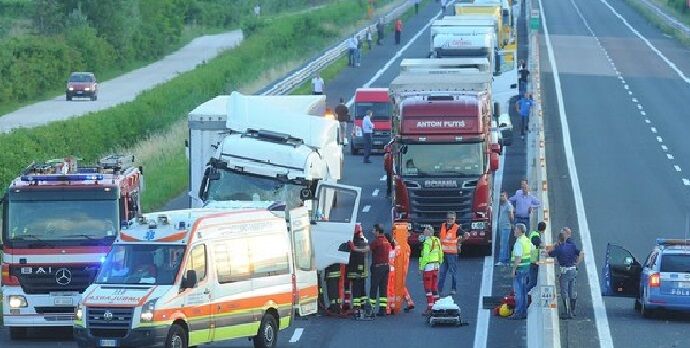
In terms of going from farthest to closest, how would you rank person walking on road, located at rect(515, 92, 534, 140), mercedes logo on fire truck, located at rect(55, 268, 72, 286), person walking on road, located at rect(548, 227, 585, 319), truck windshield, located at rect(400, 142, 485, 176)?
1. person walking on road, located at rect(515, 92, 534, 140)
2. truck windshield, located at rect(400, 142, 485, 176)
3. person walking on road, located at rect(548, 227, 585, 319)
4. mercedes logo on fire truck, located at rect(55, 268, 72, 286)

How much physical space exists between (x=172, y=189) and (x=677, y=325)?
21.4 metres

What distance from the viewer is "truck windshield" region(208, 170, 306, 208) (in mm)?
33500

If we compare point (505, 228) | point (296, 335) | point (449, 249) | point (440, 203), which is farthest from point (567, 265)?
point (440, 203)

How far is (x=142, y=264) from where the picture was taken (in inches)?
976

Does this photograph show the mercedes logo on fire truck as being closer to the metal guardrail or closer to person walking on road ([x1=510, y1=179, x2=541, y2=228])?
person walking on road ([x1=510, y1=179, x2=541, y2=228])

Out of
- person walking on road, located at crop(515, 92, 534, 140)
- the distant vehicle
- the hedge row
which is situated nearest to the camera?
the hedge row

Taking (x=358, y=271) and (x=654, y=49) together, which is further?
(x=654, y=49)

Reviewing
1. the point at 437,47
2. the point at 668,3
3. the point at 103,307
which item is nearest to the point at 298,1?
the point at 668,3

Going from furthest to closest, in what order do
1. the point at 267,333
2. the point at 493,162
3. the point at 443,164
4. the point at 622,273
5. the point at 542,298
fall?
the point at 493,162
the point at 443,164
the point at 622,273
the point at 267,333
the point at 542,298

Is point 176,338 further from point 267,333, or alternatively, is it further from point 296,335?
point 296,335

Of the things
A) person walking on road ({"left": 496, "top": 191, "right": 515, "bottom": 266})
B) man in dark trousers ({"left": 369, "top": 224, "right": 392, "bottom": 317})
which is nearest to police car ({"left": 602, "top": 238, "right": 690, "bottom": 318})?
man in dark trousers ({"left": 369, "top": 224, "right": 392, "bottom": 317})

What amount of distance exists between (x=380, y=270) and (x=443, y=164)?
7701 mm

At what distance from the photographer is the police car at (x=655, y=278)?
2922 centimetres

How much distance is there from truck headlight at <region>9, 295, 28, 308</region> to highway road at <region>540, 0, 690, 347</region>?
328 inches
